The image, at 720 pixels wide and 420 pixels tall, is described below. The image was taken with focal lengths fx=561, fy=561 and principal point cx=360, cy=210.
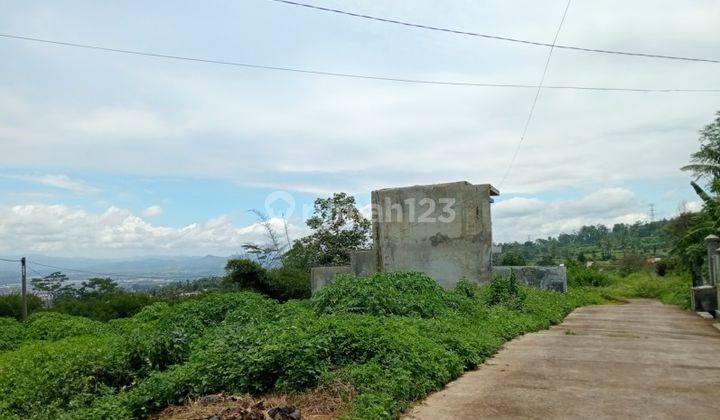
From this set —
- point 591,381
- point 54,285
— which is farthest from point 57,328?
point 54,285

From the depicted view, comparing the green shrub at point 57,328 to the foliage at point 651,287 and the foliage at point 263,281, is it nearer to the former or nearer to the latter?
the foliage at point 263,281

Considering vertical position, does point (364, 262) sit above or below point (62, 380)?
above

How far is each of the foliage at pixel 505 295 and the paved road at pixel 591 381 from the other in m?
2.75

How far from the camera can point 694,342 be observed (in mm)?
9445

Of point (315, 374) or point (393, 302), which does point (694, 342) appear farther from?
point (315, 374)

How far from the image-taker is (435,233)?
1703cm

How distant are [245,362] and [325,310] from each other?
381 centimetres

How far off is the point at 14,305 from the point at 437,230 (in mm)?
15211

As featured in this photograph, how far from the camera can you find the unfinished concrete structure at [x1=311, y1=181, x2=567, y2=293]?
1644 centimetres

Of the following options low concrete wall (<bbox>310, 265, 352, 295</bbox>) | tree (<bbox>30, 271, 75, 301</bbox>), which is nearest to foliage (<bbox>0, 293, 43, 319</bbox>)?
tree (<bbox>30, 271, 75, 301</bbox>)

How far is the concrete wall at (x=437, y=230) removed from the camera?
16438 mm

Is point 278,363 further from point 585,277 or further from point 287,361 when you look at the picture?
point 585,277

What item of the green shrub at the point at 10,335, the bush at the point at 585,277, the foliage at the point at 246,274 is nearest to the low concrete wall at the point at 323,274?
the foliage at the point at 246,274

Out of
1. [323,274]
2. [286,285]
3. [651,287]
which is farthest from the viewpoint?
[651,287]
